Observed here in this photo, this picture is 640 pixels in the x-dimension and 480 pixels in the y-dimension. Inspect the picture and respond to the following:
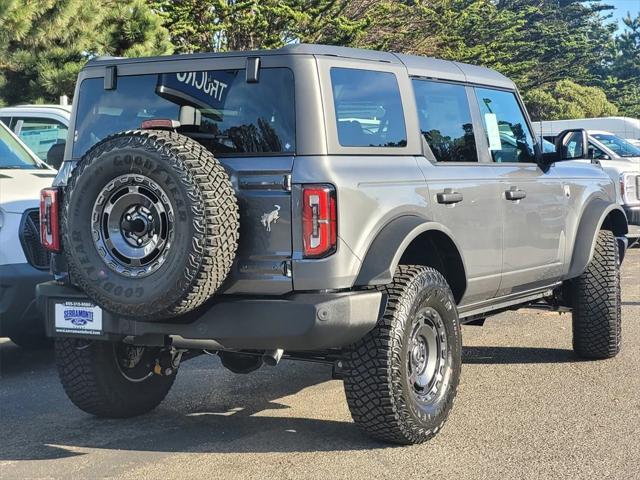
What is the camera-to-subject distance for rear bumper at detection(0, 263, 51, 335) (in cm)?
609

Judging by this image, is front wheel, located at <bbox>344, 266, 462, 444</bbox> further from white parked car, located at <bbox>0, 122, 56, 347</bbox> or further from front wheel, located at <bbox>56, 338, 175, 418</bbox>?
white parked car, located at <bbox>0, 122, 56, 347</bbox>

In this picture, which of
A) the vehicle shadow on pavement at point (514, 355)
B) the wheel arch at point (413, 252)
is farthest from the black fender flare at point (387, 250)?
the vehicle shadow on pavement at point (514, 355)

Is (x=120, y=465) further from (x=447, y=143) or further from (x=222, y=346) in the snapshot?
(x=447, y=143)

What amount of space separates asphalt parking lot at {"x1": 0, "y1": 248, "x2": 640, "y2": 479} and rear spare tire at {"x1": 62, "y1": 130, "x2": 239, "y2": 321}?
877 millimetres

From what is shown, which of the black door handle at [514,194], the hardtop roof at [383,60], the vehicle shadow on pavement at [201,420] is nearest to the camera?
the hardtop roof at [383,60]

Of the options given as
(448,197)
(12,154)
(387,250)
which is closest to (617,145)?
(12,154)

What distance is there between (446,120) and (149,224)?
208 centimetres

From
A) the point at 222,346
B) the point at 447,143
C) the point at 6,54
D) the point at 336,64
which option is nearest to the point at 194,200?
the point at 222,346

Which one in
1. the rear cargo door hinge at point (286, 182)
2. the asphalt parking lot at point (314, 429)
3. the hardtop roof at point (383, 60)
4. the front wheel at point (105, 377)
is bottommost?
the asphalt parking lot at point (314, 429)

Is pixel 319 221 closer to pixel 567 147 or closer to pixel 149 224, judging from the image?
pixel 149 224

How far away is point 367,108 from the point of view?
4793 mm

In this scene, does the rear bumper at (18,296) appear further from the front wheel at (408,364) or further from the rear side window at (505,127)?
the rear side window at (505,127)

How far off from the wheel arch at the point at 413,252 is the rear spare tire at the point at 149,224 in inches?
27.0

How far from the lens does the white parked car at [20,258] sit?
20.1 ft
